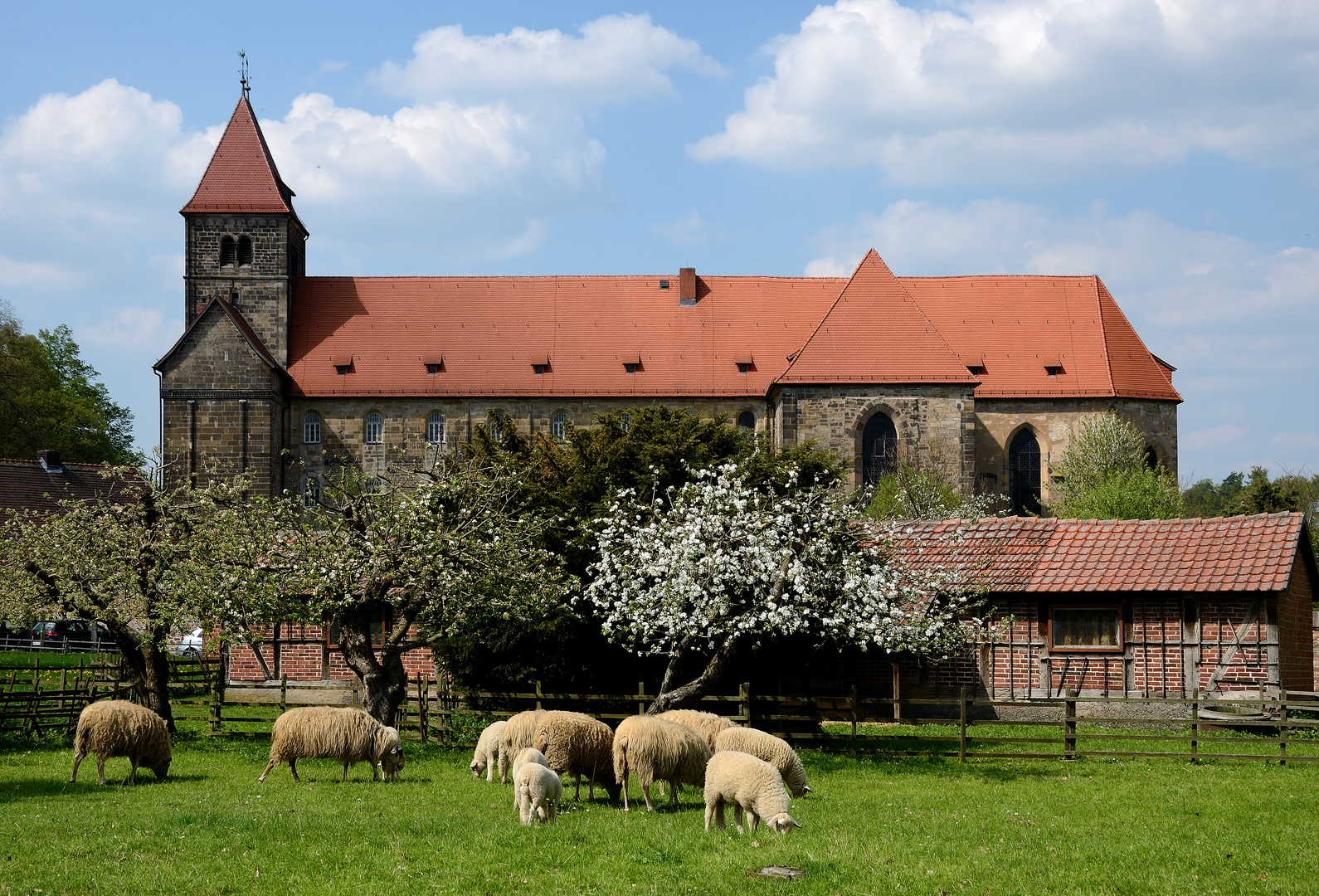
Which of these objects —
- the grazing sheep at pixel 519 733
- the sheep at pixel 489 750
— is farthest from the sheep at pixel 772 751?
the sheep at pixel 489 750

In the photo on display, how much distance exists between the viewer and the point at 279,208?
51.1m

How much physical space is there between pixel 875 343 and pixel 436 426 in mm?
17567

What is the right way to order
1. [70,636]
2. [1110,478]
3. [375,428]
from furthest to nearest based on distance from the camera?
[375,428]
[1110,478]
[70,636]

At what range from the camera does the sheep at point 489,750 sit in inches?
598

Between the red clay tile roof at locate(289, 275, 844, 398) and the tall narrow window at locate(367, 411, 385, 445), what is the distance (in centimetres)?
98

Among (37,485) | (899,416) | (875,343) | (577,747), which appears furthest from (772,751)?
(37,485)

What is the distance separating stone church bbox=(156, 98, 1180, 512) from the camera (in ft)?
152

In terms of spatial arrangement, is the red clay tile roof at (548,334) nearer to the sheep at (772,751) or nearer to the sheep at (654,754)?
the sheep at (772,751)

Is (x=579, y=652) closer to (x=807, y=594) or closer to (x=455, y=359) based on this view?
(x=807, y=594)

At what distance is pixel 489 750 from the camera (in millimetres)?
15258

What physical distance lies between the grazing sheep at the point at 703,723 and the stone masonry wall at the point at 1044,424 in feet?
117

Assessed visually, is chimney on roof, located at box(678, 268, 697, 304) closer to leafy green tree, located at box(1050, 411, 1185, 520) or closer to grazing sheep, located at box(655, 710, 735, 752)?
leafy green tree, located at box(1050, 411, 1185, 520)

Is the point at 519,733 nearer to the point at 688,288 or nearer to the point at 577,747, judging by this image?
the point at 577,747

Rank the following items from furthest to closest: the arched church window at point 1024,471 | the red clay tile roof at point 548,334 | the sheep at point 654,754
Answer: the red clay tile roof at point 548,334 < the arched church window at point 1024,471 < the sheep at point 654,754
